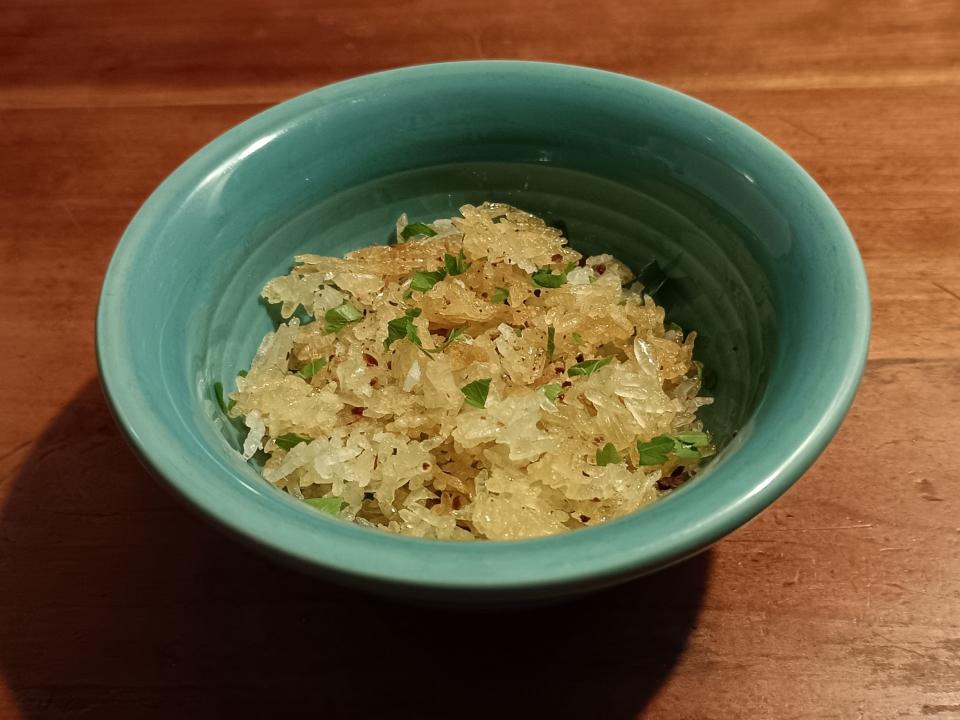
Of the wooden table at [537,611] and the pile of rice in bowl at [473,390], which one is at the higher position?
the pile of rice in bowl at [473,390]

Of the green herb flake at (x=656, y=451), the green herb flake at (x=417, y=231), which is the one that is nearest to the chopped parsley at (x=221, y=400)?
the green herb flake at (x=417, y=231)

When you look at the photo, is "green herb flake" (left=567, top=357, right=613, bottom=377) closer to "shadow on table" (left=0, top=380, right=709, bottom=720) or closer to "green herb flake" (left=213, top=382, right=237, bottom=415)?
"shadow on table" (left=0, top=380, right=709, bottom=720)

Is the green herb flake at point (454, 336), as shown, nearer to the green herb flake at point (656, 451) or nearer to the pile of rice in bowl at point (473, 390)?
the pile of rice in bowl at point (473, 390)

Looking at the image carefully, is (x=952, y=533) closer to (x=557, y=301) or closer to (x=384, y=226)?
(x=557, y=301)

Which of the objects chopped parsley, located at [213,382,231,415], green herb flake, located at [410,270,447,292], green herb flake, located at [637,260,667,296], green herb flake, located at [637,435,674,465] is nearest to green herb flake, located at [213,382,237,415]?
chopped parsley, located at [213,382,231,415]

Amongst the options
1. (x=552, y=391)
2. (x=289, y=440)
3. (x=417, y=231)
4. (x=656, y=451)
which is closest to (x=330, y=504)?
(x=289, y=440)

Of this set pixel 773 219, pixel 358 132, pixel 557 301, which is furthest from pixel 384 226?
pixel 773 219

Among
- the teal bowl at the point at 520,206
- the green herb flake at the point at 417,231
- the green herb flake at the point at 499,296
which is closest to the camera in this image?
the teal bowl at the point at 520,206

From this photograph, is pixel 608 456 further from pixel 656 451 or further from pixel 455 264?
pixel 455 264
